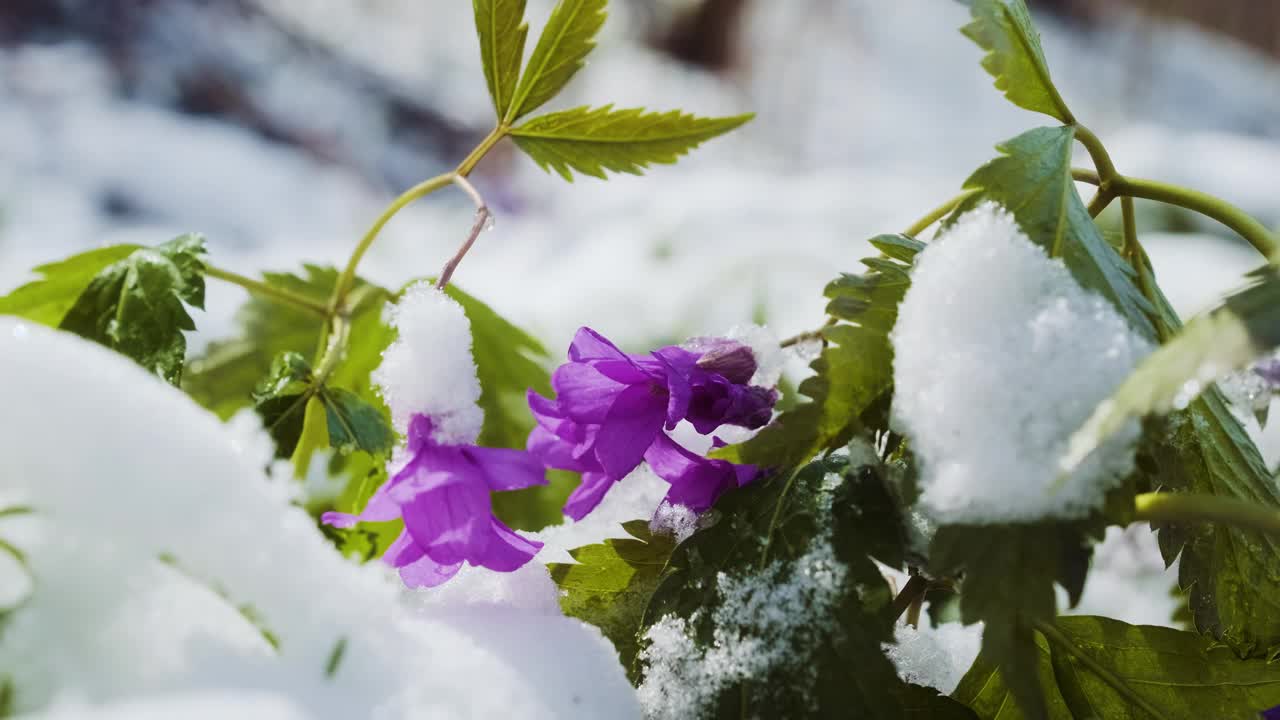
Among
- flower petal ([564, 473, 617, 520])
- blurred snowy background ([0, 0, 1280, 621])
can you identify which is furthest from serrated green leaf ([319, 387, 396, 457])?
blurred snowy background ([0, 0, 1280, 621])

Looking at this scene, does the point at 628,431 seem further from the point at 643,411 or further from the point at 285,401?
the point at 285,401

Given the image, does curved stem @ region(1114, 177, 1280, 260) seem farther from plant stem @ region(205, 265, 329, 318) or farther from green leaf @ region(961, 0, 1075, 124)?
plant stem @ region(205, 265, 329, 318)

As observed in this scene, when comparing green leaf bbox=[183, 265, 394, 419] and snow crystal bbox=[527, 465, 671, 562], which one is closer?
snow crystal bbox=[527, 465, 671, 562]

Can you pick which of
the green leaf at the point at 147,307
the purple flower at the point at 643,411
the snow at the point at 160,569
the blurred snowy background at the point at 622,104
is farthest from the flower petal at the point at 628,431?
the blurred snowy background at the point at 622,104

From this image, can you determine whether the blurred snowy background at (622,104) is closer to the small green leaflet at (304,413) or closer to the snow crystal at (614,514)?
the snow crystal at (614,514)

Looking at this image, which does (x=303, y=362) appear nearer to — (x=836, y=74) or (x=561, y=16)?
(x=561, y=16)
